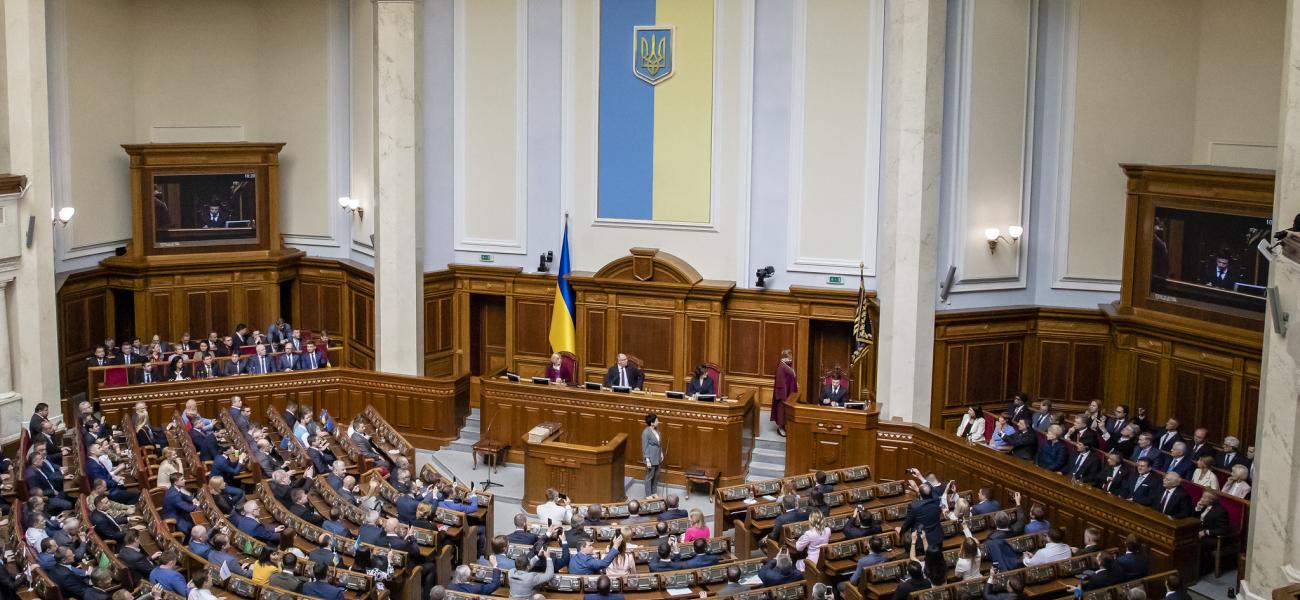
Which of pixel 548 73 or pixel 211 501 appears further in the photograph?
pixel 548 73

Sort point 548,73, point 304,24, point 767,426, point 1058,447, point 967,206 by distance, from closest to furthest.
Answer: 1. point 1058,447
2. point 967,206
3. point 767,426
4. point 548,73
5. point 304,24

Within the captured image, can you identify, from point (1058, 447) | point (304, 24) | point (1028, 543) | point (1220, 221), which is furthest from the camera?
point (304, 24)

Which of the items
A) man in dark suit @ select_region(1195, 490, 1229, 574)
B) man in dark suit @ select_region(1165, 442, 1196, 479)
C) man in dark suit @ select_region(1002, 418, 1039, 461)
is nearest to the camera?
man in dark suit @ select_region(1195, 490, 1229, 574)

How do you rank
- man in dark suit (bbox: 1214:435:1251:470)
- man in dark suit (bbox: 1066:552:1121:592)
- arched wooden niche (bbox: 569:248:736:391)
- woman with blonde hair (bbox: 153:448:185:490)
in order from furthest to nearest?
arched wooden niche (bbox: 569:248:736:391)
woman with blonde hair (bbox: 153:448:185:490)
man in dark suit (bbox: 1214:435:1251:470)
man in dark suit (bbox: 1066:552:1121:592)

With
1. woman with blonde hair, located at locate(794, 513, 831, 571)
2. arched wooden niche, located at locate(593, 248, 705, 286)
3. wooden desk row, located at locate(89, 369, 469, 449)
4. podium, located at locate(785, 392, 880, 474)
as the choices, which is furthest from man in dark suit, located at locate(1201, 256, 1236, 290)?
wooden desk row, located at locate(89, 369, 469, 449)

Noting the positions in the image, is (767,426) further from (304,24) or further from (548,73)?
(304,24)

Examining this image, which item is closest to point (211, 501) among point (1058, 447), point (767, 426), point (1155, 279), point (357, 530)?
point (357, 530)

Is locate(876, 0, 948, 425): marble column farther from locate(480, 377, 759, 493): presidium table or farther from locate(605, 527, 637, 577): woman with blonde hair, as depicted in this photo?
locate(605, 527, 637, 577): woman with blonde hair

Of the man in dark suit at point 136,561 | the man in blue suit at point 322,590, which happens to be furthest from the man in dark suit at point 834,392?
the man in dark suit at point 136,561

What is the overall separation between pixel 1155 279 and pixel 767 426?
611 cm

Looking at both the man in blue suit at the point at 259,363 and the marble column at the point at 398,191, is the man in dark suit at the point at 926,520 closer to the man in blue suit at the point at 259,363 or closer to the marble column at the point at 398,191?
the marble column at the point at 398,191

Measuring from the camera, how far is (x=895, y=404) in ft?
60.2

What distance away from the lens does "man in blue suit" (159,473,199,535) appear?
1483 centimetres

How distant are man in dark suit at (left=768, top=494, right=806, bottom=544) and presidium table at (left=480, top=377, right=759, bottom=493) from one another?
322 centimetres
